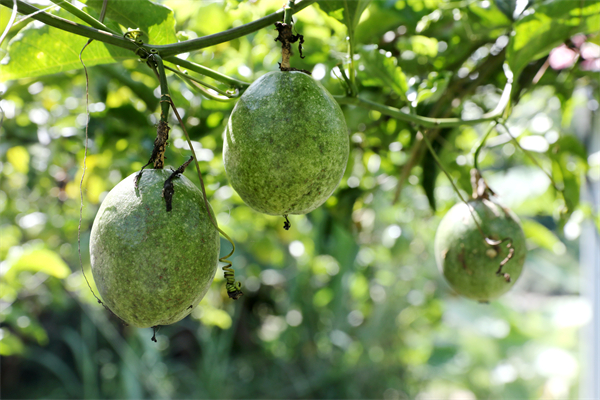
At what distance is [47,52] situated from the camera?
2.20ft

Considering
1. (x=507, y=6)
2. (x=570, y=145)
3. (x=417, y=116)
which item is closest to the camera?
(x=417, y=116)

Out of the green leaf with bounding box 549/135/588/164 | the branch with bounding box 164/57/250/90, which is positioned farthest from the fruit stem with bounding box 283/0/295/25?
the green leaf with bounding box 549/135/588/164

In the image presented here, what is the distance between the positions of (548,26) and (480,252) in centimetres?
45

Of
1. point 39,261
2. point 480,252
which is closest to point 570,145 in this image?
point 480,252

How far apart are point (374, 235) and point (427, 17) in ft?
5.00

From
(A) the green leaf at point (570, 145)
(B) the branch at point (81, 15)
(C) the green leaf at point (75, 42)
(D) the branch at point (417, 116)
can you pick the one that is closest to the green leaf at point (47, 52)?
(C) the green leaf at point (75, 42)

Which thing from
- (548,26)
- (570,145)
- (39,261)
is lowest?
(39,261)

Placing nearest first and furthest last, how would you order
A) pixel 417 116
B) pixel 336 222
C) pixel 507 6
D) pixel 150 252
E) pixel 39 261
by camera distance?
pixel 150 252 → pixel 417 116 → pixel 507 6 → pixel 39 261 → pixel 336 222

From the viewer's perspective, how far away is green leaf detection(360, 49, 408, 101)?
0.80 metres

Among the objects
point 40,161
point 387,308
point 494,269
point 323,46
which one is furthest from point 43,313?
point 494,269

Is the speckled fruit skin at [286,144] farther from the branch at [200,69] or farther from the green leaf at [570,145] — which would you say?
the green leaf at [570,145]

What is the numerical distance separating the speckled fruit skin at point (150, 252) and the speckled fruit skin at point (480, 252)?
0.52 m

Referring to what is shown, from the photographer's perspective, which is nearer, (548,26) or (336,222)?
(548,26)

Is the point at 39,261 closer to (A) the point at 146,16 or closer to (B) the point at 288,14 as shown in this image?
(A) the point at 146,16
